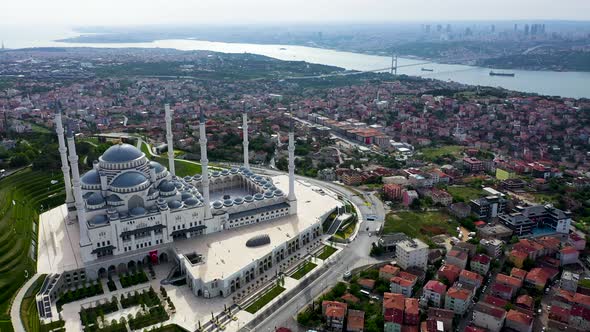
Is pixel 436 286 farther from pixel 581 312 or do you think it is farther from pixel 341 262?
pixel 581 312

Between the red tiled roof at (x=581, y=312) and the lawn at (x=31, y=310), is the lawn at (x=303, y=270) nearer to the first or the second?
the lawn at (x=31, y=310)

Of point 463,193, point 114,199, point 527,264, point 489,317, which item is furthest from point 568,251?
point 114,199

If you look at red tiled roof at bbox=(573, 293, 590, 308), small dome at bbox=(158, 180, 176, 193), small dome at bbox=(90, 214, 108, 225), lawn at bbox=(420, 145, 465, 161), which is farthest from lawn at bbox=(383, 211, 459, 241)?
small dome at bbox=(90, 214, 108, 225)

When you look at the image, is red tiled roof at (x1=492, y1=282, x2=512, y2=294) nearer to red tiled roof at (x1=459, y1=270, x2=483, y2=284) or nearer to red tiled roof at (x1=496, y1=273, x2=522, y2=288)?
red tiled roof at (x1=496, y1=273, x2=522, y2=288)

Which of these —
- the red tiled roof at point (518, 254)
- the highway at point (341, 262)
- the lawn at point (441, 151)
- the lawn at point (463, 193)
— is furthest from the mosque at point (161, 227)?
the lawn at point (441, 151)

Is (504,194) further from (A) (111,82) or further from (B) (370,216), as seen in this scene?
(A) (111,82)

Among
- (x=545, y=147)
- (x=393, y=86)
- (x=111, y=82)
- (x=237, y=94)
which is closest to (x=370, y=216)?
(x=545, y=147)

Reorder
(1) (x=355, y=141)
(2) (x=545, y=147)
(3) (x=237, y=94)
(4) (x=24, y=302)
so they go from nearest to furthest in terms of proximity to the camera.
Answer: (4) (x=24, y=302), (2) (x=545, y=147), (1) (x=355, y=141), (3) (x=237, y=94)
